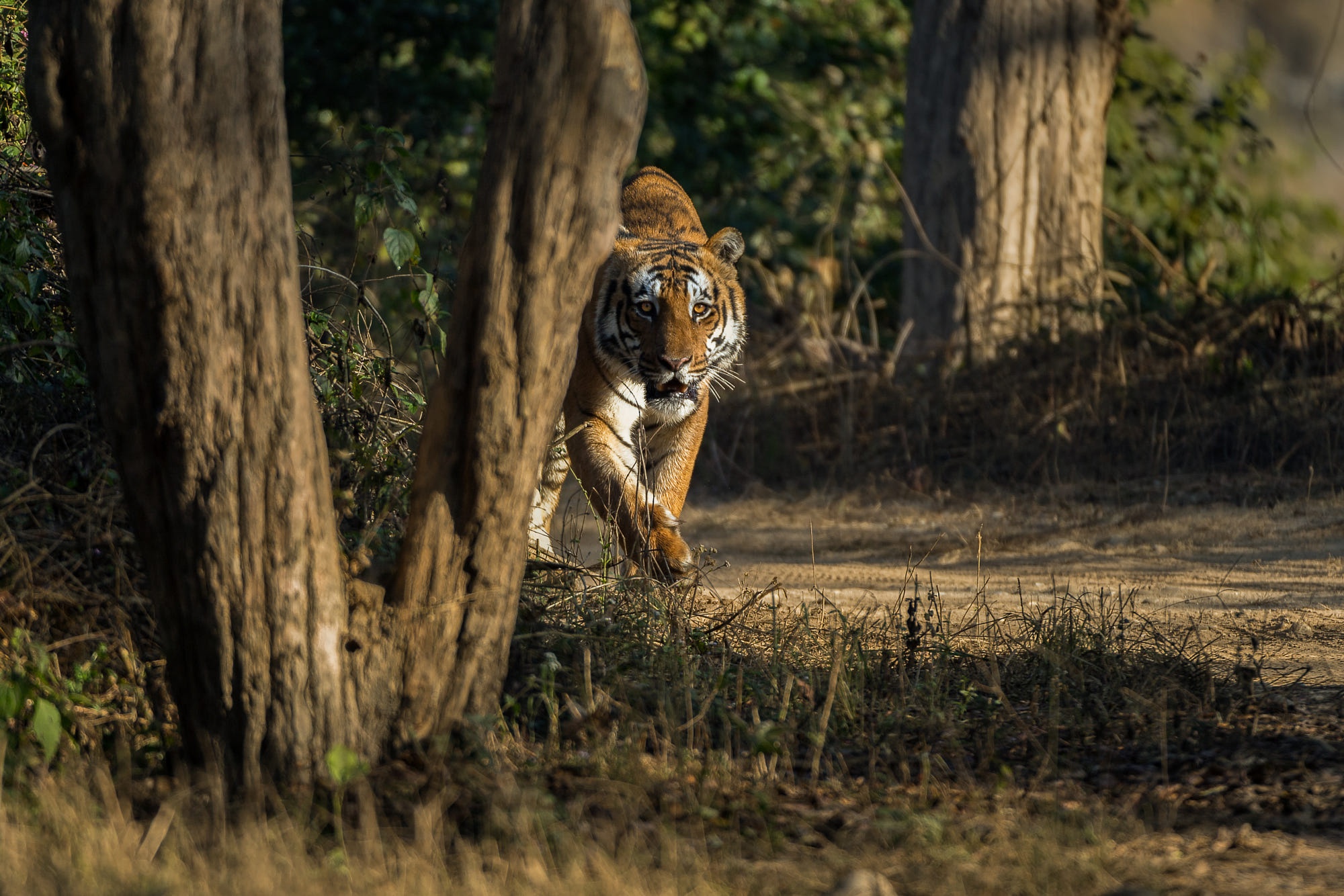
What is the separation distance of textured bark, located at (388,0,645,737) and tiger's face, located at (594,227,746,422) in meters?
2.74

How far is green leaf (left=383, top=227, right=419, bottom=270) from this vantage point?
12.8 ft

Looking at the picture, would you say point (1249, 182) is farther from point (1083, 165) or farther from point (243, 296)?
point (243, 296)

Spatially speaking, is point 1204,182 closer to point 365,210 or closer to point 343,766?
point 365,210

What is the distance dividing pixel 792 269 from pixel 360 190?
730 cm

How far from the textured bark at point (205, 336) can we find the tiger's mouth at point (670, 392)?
3012 millimetres

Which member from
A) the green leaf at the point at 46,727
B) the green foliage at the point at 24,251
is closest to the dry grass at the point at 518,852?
the green leaf at the point at 46,727

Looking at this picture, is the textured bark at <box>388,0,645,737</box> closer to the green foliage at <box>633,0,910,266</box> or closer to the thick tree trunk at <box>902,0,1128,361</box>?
the thick tree trunk at <box>902,0,1128,361</box>

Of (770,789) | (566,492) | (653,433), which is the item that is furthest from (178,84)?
(566,492)

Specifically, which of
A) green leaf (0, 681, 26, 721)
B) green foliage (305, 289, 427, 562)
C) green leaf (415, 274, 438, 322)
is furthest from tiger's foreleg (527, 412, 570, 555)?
green leaf (0, 681, 26, 721)

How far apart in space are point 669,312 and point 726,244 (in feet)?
2.30

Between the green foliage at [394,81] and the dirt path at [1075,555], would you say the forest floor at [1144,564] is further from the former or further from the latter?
the green foliage at [394,81]

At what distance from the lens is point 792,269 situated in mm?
11352

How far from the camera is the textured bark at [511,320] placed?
9.23 ft

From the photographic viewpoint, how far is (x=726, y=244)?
6395mm
